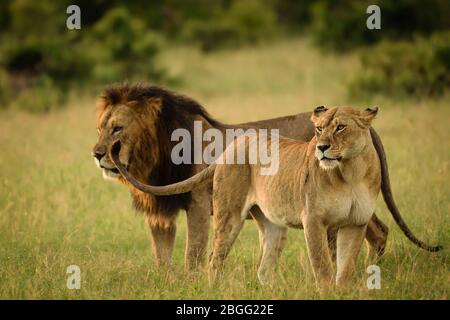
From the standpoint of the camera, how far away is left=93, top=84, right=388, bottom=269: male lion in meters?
6.61

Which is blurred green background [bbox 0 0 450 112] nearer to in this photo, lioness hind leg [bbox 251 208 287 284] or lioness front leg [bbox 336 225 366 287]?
lioness hind leg [bbox 251 208 287 284]

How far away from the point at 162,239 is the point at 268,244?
101cm

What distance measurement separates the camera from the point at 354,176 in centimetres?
532

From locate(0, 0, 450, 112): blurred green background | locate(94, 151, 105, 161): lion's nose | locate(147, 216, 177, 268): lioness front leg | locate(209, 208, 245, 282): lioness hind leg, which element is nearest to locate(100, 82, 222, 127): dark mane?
locate(94, 151, 105, 161): lion's nose

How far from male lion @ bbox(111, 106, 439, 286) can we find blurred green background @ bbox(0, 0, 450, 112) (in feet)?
28.7

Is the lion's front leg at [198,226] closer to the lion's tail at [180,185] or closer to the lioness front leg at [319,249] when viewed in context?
the lion's tail at [180,185]

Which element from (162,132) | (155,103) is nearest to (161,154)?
(162,132)

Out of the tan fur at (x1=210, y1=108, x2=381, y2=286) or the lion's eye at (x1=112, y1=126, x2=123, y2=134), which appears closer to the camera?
the tan fur at (x1=210, y1=108, x2=381, y2=286)

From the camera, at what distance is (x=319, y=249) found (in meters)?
5.34

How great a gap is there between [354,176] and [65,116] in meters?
9.91

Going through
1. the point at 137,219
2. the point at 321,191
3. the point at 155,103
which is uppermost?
the point at 155,103

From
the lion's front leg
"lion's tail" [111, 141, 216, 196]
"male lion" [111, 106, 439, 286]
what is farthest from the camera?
the lion's front leg

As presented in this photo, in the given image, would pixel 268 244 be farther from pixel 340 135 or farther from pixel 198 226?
pixel 340 135
